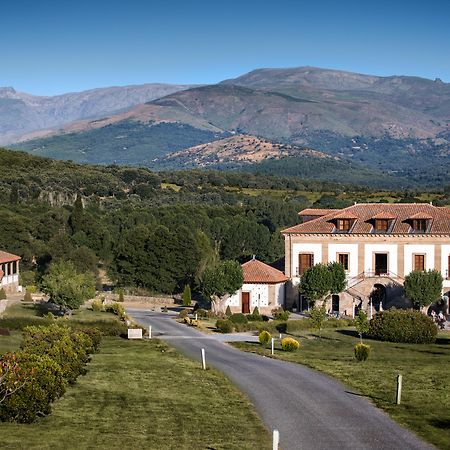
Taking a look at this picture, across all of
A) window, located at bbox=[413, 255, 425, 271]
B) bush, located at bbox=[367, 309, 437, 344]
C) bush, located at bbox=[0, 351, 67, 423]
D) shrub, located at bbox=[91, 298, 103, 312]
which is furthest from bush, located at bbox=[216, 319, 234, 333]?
bush, located at bbox=[0, 351, 67, 423]

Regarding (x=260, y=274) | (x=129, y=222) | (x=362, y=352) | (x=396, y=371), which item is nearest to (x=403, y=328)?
(x=362, y=352)

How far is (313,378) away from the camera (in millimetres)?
31516

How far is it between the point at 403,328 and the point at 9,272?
127 ft

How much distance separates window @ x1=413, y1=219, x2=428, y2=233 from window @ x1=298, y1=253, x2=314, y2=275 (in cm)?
763

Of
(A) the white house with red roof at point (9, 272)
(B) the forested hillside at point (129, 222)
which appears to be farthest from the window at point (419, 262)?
(A) the white house with red roof at point (9, 272)

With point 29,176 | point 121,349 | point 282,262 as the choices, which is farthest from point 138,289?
point 29,176

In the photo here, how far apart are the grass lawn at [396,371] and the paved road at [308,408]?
0.65m

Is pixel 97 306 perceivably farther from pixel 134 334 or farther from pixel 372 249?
pixel 372 249

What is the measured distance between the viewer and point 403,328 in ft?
153

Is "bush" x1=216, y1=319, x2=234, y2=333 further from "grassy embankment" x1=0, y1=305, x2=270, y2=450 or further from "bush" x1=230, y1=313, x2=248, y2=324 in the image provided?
"grassy embankment" x1=0, y1=305, x2=270, y2=450

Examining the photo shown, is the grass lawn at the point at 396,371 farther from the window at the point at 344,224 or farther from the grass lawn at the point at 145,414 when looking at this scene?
the window at the point at 344,224

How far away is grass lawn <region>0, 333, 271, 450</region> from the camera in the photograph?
21016 mm

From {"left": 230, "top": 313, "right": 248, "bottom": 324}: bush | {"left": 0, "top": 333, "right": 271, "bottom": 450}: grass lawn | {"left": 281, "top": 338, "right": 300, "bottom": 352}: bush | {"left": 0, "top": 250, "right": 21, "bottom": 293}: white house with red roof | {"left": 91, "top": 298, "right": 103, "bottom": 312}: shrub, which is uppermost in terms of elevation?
{"left": 0, "top": 250, "right": 21, "bottom": 293}: white house with red roof

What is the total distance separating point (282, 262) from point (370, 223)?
1042 cm
